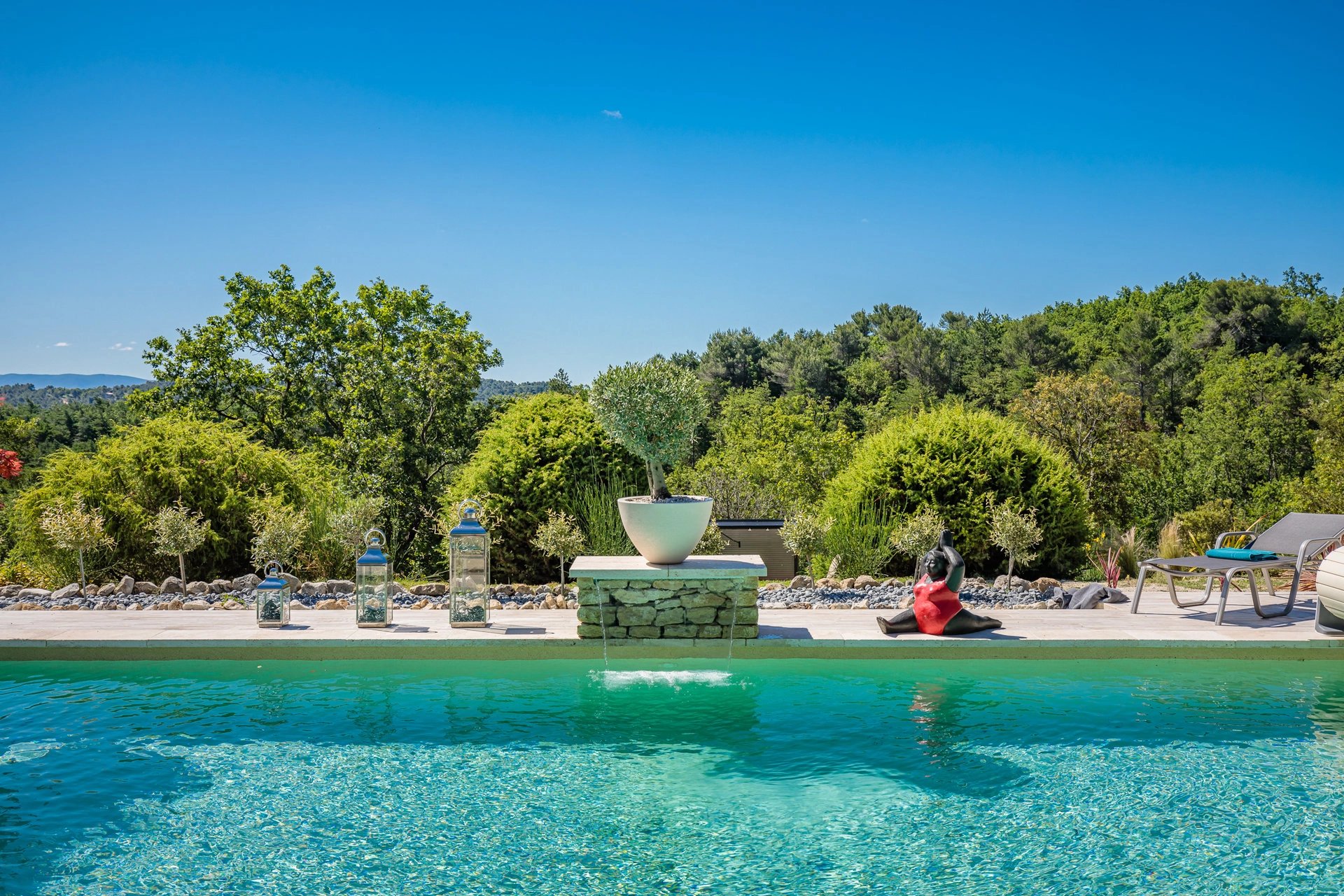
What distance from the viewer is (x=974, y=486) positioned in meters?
9.34

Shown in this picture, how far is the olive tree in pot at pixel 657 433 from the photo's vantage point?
643 cm

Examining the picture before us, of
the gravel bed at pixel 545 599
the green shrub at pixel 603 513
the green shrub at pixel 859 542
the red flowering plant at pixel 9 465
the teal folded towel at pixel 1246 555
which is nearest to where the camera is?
the teal folded towel at pixel 1246 555

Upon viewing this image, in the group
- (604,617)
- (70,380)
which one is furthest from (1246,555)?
(70,380)

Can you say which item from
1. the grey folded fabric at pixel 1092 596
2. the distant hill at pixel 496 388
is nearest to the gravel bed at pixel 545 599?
the grey folded fabric at pixel 1092 596

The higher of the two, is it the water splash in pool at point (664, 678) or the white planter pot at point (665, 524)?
the white planter pot at point (665, 524)

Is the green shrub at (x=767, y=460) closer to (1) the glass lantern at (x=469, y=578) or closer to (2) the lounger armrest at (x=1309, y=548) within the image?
(1) the glass lantern at (x=469, y=578)

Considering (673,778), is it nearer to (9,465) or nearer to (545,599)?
(545,599)

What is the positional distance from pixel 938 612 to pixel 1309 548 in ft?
10.3

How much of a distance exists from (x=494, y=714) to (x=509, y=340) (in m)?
12.8

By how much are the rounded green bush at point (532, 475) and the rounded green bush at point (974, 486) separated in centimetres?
235

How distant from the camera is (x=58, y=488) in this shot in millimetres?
9375

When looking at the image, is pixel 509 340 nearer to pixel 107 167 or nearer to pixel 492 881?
pixel 107 167

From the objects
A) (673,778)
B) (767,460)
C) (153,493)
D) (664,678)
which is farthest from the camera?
(767,460)

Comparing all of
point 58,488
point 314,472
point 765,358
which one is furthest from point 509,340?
point 765,358
